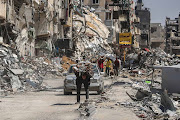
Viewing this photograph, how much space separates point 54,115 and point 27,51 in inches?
1225

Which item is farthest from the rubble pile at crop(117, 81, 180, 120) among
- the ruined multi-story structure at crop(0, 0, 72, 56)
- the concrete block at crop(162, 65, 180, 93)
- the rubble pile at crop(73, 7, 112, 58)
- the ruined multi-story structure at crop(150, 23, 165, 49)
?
the ruined multi-story structure at crop(150, 23, 165, 49)

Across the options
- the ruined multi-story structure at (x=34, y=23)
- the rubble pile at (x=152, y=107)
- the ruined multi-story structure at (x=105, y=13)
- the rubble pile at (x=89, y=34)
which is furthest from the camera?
the ruined multi-story structure at (x=105, y=13)

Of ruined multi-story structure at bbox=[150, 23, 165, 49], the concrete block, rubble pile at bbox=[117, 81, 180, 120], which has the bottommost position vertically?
rubble pile at bbox=[117, 81, 180, 120]

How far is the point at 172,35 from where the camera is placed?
115m

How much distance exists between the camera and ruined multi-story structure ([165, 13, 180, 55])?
108m

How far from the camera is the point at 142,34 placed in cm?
10494

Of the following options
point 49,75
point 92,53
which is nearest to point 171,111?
point 49,75

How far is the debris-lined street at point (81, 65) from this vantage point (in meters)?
10.5

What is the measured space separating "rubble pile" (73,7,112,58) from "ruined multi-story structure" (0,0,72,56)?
2.86m

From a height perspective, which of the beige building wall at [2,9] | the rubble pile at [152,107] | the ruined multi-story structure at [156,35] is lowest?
the rubble pile at [152,107]

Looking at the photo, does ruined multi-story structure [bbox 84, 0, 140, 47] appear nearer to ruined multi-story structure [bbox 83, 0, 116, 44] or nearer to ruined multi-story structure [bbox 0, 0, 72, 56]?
ruined multi-story structure [bbox 83, 0, 116, 44]

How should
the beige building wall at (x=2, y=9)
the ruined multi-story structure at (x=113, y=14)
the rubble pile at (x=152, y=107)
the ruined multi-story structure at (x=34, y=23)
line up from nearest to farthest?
the rubble pile at (x=152, y=107) → the beige building wall at (x=2, y=9) → the ruined multi-story structure at (x=34, y=23) → the ruined multi-story structure at (x=113, y=14)

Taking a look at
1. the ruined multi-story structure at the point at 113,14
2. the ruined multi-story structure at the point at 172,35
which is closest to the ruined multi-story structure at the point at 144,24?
the ruined multi-story structure at the point at 172,35

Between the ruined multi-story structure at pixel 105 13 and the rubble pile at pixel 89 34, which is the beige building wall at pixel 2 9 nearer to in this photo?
the rubble pile at pixel 89 34
